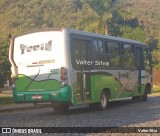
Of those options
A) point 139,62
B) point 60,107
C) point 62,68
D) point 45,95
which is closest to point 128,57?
point 139,62

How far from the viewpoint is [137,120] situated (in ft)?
45.6

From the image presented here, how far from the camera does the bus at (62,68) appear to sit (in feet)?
53.0

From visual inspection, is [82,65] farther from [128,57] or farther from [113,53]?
[128,57]

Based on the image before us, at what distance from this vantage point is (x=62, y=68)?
16.1m

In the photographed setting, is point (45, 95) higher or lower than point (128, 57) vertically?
lower

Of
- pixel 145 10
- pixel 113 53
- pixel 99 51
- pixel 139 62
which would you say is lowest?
pixel 139 62

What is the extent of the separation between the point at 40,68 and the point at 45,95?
1.16 metres

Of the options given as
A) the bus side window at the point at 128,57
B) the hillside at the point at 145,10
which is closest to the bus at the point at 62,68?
the bus side window at the point at 128,57

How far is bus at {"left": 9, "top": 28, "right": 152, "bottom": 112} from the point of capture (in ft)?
53.0

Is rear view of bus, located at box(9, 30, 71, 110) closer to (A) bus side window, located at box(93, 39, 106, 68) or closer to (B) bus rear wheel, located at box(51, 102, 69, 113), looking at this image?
(B) bus rear wheel, located at box(51, 102, 69, 113)

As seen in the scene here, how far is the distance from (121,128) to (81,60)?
18.8ft

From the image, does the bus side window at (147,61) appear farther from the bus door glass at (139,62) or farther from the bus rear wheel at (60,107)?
the bus rear wheel at (60,107)

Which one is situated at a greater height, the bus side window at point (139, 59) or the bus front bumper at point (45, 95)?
the bus side window at point (139, 59)

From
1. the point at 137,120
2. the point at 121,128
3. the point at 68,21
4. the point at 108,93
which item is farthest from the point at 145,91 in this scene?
the point at 68,21
